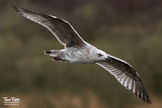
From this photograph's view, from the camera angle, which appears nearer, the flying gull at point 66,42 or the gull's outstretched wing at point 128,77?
the flying gull at point 66,42

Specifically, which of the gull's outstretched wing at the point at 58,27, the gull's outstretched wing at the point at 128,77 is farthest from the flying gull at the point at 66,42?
the gull's outstretched wing at the point at 128,77

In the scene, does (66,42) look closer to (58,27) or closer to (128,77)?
(58,27)

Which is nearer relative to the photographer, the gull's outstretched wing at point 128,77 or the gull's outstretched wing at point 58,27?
the gull's outstretched wing at point 58,27

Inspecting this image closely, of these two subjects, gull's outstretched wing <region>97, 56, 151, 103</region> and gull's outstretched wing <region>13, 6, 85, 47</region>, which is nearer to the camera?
gull's outstretched wing <region>13, 6, 85, 47</region>

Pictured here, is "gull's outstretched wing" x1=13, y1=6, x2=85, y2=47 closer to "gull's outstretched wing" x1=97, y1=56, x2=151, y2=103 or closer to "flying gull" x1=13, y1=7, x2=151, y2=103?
"flying gull" x1=13, y1=7, x2=151, y2=103

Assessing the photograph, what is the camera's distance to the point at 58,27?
5.24 metres

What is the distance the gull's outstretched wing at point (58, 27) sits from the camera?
517 centimetres

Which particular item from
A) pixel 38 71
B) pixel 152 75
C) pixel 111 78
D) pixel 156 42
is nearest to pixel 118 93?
pixel 111 78

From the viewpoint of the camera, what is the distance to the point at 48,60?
10.7 metres

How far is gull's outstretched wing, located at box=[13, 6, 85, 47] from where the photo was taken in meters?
5.17

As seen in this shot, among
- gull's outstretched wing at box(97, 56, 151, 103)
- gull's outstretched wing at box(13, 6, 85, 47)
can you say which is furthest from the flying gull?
gull's outstretched wing at box(97, 56, 151, 103)

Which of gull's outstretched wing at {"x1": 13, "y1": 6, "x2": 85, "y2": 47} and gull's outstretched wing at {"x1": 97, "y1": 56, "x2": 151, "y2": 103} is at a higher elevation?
gull's outstretched wing at {"x1": 13, "y1": 6, "x2": 85, "y2": 47}

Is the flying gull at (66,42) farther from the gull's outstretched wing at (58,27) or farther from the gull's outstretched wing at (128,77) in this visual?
the gull's outstretched wing at (128,77)

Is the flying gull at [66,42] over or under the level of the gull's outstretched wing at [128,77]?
over
